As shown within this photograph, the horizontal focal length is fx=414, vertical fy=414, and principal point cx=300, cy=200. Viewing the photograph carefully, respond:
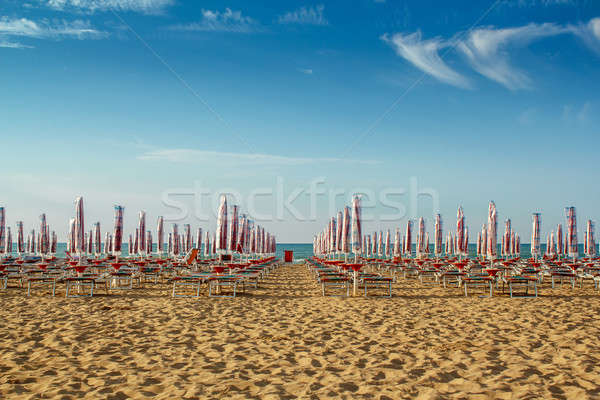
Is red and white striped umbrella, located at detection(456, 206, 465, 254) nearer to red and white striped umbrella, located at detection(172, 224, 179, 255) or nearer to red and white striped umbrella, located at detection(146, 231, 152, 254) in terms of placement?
red and white striped umbrella, located at detection(146, 231, 152, 254)

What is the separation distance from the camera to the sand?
379 cm

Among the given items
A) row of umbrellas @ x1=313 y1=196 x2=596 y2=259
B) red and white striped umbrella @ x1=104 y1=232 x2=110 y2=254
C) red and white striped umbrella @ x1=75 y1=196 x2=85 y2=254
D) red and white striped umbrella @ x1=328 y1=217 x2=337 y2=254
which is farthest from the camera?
red and white striped umbrella @ x1=104 y1=232 x2=110 y2=254

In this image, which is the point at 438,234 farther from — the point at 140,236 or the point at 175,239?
the point at 140,236

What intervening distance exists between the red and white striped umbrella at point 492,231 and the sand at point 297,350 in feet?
14.2

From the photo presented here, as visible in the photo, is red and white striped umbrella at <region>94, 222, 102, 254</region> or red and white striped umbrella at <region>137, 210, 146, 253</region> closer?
red and white striped umbrella at <region>137, 210, 146, 253</region>

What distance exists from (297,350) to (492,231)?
9.98 metres

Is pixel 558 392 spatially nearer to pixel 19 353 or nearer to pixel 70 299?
pixel 19 353

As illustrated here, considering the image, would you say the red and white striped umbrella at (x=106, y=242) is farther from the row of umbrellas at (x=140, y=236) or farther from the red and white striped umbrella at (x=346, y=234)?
the red and white striped umbrella at (x=346, y=234)

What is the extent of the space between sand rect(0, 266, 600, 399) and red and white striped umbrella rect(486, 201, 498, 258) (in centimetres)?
433

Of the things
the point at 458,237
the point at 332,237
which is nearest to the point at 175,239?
the point at 332,237

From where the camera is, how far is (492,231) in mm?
12992

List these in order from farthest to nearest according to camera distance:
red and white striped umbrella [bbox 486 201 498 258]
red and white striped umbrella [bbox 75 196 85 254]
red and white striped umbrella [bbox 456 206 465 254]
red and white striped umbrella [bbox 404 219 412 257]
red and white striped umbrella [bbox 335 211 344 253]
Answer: red and white striped umbrella [bbox 404 219 412 257]
red and white striped umbrella [bbox 456 206 465 254]
red and white striped umbrella [bbox 335 211 344 253]
red and white striped umbrella [bbox 486 201 498 258]
red and white striped umbrella [bbox 75 196 85 254]

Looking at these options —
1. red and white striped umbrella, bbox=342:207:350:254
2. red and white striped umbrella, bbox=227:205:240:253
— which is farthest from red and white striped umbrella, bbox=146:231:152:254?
red and white striped umbrella, bbox=342:207:350:254

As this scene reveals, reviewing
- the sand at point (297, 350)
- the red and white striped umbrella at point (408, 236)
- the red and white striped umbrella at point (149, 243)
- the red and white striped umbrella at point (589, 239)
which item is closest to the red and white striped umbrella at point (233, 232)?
the sand at point (297, 350)
